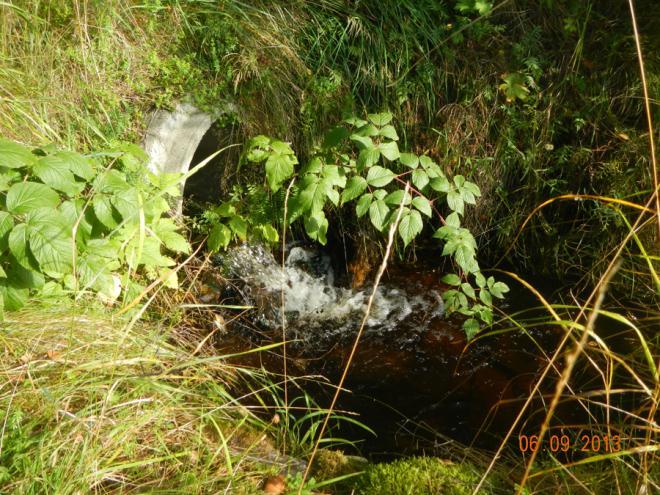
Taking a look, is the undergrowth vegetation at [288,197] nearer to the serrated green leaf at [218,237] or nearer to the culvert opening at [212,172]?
the serrated green leaf at [218,237]

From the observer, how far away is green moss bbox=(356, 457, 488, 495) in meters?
1.80

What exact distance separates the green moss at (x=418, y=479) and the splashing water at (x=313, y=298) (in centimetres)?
144

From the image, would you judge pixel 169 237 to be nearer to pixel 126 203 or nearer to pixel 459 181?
pixel 126 203

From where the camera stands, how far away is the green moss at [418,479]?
1.80m

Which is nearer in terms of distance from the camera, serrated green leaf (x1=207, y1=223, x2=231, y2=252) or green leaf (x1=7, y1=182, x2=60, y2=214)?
green leaf (x1=7, y1=182, x2=60, y2=214)

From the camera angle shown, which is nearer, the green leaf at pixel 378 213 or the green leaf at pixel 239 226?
the green leaf at pixel 378 213

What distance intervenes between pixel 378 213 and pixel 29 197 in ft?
4.09

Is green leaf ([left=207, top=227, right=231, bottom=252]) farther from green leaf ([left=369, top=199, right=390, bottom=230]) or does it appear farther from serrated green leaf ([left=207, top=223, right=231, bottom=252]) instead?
green leaf ([left=369, top=199, right=390, bottom=230])

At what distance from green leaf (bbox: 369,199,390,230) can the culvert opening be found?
142 cm

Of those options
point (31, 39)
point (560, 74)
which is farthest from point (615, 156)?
point (31, 39)

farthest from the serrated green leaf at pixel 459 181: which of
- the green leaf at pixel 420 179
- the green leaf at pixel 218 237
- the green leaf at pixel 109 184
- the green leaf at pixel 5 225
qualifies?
the green leaf at pixel 5 225

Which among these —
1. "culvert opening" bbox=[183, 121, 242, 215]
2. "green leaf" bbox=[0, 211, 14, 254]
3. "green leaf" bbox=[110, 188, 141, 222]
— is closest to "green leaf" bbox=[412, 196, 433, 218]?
"green leaf" bbox=[110, 188, 141, 222]

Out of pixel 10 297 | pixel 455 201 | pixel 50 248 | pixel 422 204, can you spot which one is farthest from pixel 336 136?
pixel 10 297

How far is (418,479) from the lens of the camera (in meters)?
1.86
